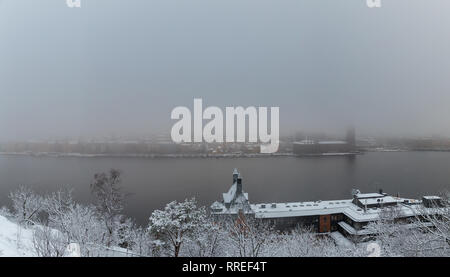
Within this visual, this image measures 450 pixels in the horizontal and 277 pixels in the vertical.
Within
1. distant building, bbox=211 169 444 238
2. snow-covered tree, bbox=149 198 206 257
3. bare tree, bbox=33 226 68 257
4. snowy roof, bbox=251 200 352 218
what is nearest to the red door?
distant building, bbox=211 169 444 238

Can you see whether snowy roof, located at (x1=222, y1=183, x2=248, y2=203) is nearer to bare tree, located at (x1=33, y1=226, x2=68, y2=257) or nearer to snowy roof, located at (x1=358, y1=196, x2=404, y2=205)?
snowy roof, located at (x1=358, y1=196, x2=404, y2=205)

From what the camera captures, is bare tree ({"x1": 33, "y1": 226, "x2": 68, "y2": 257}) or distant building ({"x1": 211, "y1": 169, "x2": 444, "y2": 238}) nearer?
bare tree ({"x1": 33, "y1": 226, "x2": 68, "y2": 257})

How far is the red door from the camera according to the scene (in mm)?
7142

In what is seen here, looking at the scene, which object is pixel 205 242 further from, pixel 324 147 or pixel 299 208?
pixel 299 208

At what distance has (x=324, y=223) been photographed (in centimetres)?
721

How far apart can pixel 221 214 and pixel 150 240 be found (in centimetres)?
333

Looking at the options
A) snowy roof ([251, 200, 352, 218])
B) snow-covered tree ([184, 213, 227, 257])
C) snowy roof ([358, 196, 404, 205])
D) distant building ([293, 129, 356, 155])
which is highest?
distant building ([293, 129, 356, 155])

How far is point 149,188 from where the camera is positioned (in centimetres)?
736

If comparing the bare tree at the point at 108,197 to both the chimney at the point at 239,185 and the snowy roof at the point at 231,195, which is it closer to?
the snowy roof at the point at 231,195

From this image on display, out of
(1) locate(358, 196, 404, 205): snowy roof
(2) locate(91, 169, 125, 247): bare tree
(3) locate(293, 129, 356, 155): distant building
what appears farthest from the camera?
(1) locate(358, 196, 404, 205): snowy roof

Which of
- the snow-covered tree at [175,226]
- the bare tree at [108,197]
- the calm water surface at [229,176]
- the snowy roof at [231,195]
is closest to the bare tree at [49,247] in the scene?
the snow-covered tree at [175,226]
